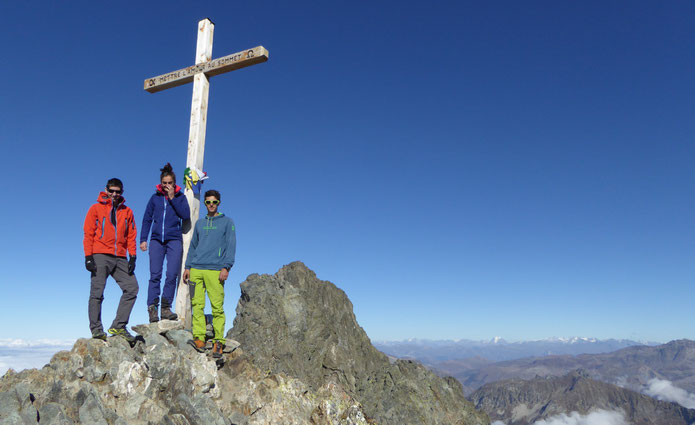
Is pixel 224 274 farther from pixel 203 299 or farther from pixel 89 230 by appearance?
pixel 89 230

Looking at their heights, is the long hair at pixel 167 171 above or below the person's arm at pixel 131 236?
above

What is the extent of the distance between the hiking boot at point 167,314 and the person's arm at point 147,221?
2.07m

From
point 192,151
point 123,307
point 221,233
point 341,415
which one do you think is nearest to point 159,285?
point 123,307

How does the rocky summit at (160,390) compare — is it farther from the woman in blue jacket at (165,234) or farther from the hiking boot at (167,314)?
the woman in blue jacket at (165,234)

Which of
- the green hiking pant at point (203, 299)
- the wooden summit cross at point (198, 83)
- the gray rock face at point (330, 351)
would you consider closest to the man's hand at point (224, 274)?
the green hiking pant at point (203, 299)

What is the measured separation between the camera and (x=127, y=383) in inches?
394

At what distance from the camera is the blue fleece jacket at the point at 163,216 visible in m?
12.6

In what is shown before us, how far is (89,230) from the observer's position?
1128cm

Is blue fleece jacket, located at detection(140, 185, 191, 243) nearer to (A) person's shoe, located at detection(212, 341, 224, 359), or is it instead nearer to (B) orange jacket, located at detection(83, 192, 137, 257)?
(B) orange jacket, located at detection(83, 192, 137, 257)

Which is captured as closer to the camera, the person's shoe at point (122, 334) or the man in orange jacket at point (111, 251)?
the person's shoe at point (122, 334)

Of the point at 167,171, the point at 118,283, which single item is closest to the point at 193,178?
the point at 167,171

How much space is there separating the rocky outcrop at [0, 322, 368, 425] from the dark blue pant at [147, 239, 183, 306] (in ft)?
3.25

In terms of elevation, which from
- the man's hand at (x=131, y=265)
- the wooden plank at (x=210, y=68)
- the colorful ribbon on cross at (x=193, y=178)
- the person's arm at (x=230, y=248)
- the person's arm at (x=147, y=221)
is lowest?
the man's hand at (x=131, y=265)

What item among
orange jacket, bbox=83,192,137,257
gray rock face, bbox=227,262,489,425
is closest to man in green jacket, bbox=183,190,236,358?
orange jacket, bbox=83,192,137,257
